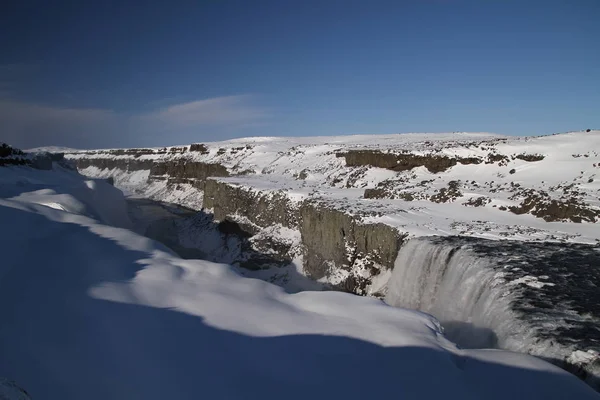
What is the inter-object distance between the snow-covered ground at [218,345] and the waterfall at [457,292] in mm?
2935

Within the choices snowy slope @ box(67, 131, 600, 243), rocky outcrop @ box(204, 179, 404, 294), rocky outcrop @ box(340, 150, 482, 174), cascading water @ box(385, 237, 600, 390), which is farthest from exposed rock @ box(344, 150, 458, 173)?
cascading water @ box(385, 237, 600, 390)

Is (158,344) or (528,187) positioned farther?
(528,187)

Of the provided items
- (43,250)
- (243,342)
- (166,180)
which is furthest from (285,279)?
(166,180)

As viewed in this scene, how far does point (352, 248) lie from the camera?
20.6 meters

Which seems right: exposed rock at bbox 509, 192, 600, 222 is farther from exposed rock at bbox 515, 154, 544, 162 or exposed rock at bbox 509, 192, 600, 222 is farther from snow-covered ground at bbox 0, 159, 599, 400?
snow-covered ground at bbox 0, 159, 599, 400

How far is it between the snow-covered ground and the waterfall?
2.93 metres

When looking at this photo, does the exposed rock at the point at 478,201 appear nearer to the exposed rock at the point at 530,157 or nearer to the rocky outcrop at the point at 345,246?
the rocky outcrop at the point at 345,246

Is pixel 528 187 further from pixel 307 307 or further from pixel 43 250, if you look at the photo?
pixel 43 250

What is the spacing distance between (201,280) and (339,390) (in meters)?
3.78

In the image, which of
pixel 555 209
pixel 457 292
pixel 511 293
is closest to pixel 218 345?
pixel 511 293

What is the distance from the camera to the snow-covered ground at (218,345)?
4.46 metres

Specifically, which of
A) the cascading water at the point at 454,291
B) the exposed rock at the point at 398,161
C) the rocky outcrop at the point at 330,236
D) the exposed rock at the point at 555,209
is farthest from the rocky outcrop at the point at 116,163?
the exposed rock at the point at 555,209

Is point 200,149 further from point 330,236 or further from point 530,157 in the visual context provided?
point 530,157

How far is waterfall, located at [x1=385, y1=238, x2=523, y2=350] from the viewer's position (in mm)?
8523
